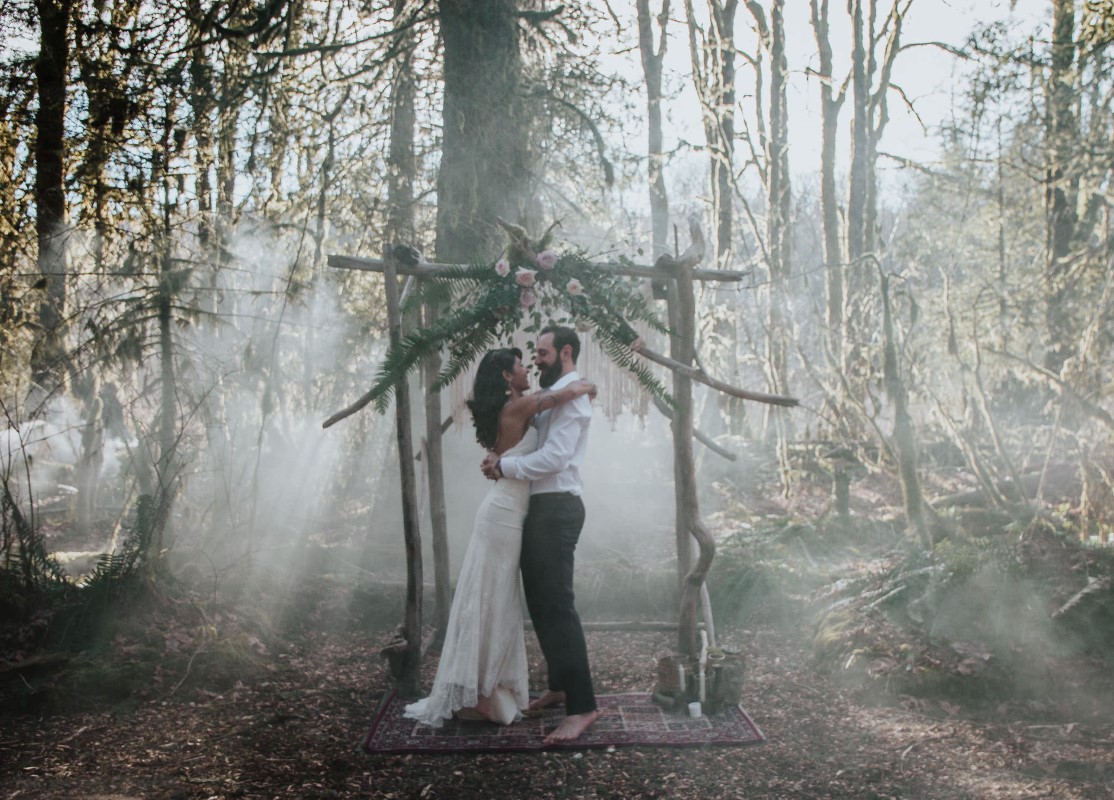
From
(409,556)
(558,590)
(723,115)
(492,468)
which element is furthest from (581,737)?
(723,115)

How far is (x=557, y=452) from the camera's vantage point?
14.4 ft

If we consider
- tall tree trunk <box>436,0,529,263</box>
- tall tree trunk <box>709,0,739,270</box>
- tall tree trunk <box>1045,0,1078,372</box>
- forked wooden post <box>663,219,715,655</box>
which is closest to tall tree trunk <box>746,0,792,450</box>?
tall tree trunk <box>709,0,739,270</box>

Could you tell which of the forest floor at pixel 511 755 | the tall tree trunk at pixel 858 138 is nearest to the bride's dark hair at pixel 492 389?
the forest floor at pixel 511 755

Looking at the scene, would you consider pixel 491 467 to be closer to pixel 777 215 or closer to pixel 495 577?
pixel 495 577

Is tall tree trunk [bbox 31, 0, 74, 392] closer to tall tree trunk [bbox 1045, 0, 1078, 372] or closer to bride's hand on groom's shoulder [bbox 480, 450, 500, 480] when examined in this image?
bride's hand on groom's shoulder [bbox 480, 450, 500, 480]

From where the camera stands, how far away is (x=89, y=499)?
10.8 m

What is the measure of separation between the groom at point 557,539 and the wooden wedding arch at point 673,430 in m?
0.89

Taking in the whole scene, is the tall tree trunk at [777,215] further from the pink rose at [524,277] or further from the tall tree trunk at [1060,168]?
the pink rose at [524,277]

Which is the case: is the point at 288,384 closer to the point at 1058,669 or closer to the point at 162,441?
the point at 162,441

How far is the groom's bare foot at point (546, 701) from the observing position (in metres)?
4.79

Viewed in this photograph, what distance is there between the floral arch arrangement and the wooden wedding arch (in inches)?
5.0

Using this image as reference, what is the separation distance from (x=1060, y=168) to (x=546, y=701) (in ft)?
25.9

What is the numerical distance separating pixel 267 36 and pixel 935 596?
276 inches

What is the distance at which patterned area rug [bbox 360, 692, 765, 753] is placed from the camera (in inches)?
169
